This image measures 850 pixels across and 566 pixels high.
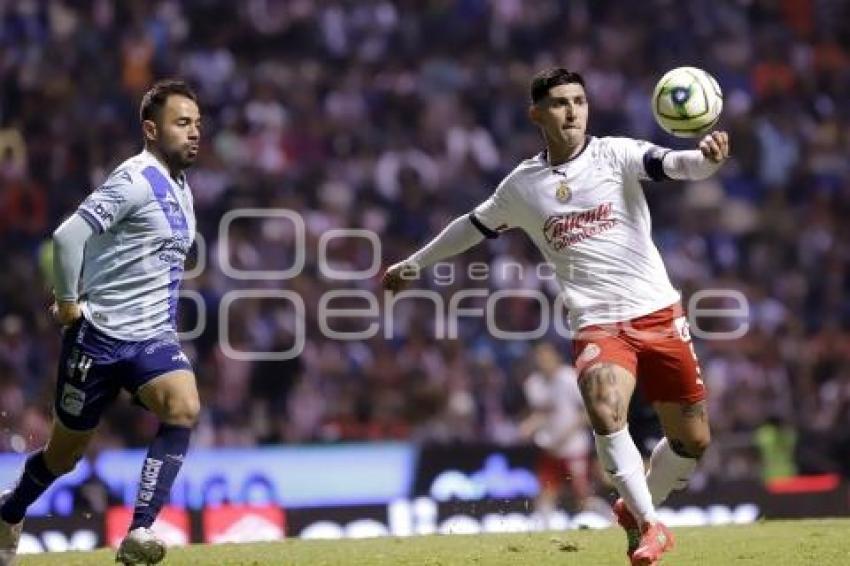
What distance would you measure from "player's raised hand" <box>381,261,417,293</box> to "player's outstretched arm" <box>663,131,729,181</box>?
1808mm

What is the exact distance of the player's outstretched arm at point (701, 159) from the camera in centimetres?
925

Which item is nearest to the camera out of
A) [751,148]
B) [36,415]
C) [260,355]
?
[36,415]

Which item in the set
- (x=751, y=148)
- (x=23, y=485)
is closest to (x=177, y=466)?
(x=23, y=485)

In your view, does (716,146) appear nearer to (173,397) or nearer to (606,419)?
(606,419)

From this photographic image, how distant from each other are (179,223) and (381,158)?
13.4m

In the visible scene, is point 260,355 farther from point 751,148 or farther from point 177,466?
point 177,466

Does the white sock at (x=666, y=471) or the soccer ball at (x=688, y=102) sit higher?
the soccer ball at (x=688, y=102)

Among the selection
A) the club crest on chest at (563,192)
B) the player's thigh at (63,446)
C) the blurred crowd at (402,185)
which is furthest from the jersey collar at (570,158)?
the blurred crowd at (402,185)

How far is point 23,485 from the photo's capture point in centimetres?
1000

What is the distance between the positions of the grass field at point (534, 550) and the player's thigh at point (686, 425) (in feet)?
2.27

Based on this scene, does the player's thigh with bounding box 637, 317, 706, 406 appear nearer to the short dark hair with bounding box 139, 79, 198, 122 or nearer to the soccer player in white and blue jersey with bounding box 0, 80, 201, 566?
the soccer player in white and blue jersey with bounding box 0, 80, 201, 566

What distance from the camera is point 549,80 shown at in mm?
10094

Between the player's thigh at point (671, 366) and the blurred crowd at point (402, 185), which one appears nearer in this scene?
the player's thigh at point (671, 366)

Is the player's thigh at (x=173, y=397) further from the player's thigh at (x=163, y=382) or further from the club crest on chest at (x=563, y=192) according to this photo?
the club crest on chest at (x=563, y=192)
